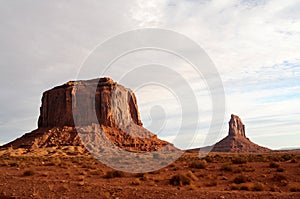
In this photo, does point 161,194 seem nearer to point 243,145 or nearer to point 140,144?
point 140,144

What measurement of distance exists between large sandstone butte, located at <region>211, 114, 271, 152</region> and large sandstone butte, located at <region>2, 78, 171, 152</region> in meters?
45.9

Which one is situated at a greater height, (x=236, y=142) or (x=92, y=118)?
(x=92, y=118)

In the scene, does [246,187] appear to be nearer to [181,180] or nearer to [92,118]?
[181,180]

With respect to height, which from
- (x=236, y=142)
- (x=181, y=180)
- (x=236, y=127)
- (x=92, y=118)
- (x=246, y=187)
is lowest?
(x=246, y=187)

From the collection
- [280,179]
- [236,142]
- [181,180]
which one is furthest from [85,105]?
[280,179]

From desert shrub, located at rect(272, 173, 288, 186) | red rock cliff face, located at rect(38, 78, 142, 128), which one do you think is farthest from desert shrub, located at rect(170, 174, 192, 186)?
red rock cliff face, located at rect(38, 78, 142, 128)

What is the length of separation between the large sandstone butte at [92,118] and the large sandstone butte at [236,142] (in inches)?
1807

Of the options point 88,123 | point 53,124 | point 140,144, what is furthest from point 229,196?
point 53,124

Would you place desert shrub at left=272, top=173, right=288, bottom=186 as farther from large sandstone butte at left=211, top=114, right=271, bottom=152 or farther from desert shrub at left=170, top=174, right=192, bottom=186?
large sandstone butte at left=211, top=114, right=271, bottom=152

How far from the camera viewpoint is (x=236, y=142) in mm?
132000

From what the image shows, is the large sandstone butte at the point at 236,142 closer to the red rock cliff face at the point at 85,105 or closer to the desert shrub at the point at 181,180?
Answer: the red rock cliff face at the point at 85,105

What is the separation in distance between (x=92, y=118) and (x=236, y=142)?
76.0 metres

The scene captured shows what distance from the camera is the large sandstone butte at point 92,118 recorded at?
7469 centimetres

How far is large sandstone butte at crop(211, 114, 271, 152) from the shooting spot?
122525 millimetres
